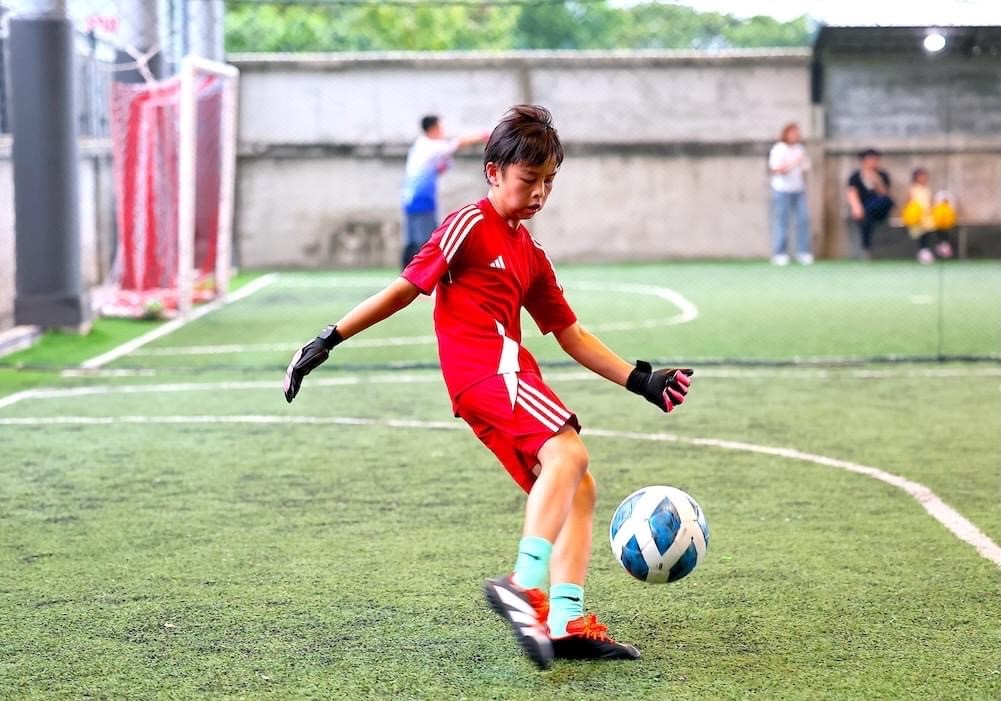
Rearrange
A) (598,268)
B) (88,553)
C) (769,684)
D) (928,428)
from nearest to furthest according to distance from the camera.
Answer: (769,684) → (88,553) → (928,428) → (598,268)

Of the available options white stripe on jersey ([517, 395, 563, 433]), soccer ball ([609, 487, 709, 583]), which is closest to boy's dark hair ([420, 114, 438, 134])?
soccer ball ([609, 487, 709, 583])

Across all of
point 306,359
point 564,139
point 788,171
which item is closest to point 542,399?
point 306,359

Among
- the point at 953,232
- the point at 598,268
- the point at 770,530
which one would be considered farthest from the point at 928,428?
the point at 953,232

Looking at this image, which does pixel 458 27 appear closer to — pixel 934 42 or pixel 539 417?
pixel 934 42

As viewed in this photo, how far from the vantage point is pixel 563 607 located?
3875mm

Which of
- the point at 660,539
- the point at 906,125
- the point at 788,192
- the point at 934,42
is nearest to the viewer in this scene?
the point at 660,539

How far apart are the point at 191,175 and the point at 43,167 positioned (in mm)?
1635

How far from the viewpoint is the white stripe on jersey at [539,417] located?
152 inches

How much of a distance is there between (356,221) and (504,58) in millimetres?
3280

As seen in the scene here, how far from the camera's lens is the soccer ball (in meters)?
4.14

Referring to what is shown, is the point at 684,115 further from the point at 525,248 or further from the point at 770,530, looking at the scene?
the point at 525,248

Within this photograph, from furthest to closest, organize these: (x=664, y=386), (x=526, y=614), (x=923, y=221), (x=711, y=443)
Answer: (x=923, y=221), (x=711, y=443), (x=664, y=386), (x=526, y=614)

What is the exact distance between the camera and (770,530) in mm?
5480

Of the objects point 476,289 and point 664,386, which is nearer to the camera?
point 476,289
